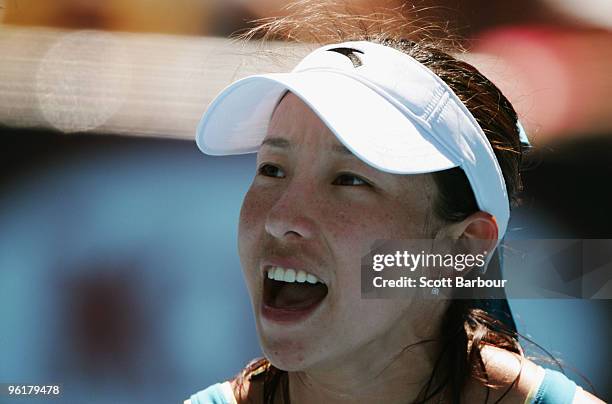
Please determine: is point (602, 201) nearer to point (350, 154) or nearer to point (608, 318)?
point (608, 318)

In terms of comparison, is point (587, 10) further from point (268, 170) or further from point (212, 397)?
point (212, 397)

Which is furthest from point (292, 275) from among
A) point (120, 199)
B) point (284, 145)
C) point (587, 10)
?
point (587, 10)

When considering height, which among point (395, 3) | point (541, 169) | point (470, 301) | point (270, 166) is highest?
point (395, 3)

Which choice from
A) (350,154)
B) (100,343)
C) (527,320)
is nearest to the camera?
(350,154)

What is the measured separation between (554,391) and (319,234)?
361 mm

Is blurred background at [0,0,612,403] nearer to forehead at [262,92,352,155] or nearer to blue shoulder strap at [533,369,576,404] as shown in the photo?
forehead at [262,92,352,155]

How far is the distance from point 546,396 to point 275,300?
0.35m

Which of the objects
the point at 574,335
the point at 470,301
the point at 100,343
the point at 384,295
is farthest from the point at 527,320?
the point at 100,343

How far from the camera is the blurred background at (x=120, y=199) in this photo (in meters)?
1.29

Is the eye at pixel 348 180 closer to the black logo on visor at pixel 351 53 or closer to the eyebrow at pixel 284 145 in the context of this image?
the eyebrow at pixel 284 145

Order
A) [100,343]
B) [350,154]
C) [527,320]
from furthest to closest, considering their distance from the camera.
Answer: [100,343] < [527,320] < [350,154]

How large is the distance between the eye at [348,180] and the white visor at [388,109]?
67 mm

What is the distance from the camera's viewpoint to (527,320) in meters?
1.16

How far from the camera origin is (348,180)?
0.89m
